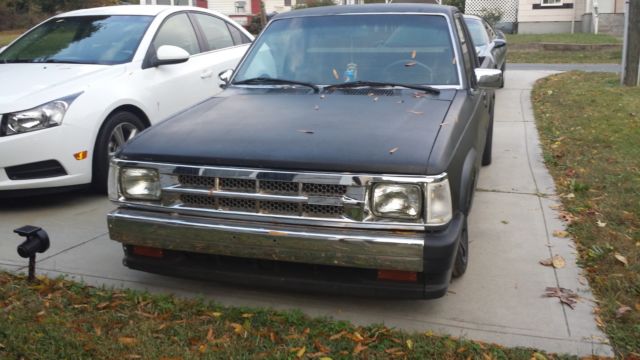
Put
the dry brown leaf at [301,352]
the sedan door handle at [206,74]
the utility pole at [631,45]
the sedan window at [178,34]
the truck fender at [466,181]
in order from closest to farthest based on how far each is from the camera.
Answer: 1. the dry brown leaf at [301,352]
2. the truck fender at [466,181]
3. the sedan window at [178,34]
4. the sedan door handle at [206,74]
5. the utility pole at [631,45]

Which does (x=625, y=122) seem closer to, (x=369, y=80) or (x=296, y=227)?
(x=369, y=80)

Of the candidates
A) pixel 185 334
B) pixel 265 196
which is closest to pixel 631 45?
pixel 265 196

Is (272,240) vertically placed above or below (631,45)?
below

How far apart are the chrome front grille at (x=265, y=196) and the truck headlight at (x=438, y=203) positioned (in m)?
0.33

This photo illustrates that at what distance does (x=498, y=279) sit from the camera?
4191 mm

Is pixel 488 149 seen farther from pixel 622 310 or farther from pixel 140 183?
pixel 140 183

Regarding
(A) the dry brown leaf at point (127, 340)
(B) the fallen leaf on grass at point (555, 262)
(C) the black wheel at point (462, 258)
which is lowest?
(B) the fallen leaf on grass at point (555, 262)

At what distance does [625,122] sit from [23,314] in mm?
7527

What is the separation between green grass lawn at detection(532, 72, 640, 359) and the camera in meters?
3.82

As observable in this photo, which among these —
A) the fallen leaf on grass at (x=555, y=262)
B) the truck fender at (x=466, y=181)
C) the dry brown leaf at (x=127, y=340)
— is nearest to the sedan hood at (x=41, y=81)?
the dry brown leaf at (x=127, y=340)

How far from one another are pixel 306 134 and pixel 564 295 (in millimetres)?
1790

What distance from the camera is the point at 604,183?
20.0 ft

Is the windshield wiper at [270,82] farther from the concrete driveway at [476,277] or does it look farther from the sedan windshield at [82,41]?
the sedan windshield at [82,41]

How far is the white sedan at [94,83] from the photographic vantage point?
526 cm
